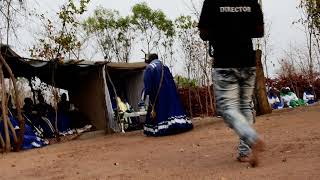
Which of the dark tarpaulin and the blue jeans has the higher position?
the dark tarpaulin

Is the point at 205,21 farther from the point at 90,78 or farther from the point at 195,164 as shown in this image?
the point at 90,78

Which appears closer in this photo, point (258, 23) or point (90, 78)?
point (258, 23)

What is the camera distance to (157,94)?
405 inches

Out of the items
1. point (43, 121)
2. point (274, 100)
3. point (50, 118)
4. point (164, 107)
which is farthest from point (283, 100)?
point (164, 107)

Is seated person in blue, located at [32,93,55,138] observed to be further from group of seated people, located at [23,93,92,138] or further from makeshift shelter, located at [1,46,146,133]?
makeshift shelter, located at [1,46,146,133]

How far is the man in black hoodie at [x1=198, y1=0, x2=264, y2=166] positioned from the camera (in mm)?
4422

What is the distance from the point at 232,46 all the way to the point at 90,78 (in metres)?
10.5

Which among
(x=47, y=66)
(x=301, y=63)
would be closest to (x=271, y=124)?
(x=47, y=66)

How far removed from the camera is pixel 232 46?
4473mm

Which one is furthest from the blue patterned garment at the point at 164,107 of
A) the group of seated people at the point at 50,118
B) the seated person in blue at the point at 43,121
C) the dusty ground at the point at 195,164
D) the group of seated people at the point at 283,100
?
the group of seated people at the point at 283,100

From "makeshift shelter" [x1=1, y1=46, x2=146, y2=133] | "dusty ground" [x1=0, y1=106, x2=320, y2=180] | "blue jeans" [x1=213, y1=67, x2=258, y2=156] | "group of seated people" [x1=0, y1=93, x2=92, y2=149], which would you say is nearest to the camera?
"dusty ground" [x1=0, y1=106, x2=320, y2=180]

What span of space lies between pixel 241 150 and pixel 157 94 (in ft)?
18.7

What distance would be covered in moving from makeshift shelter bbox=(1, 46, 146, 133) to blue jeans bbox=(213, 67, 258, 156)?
809cm

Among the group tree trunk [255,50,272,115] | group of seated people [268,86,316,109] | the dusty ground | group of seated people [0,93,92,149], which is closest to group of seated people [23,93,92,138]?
group of seated people [0,93,92,149]
